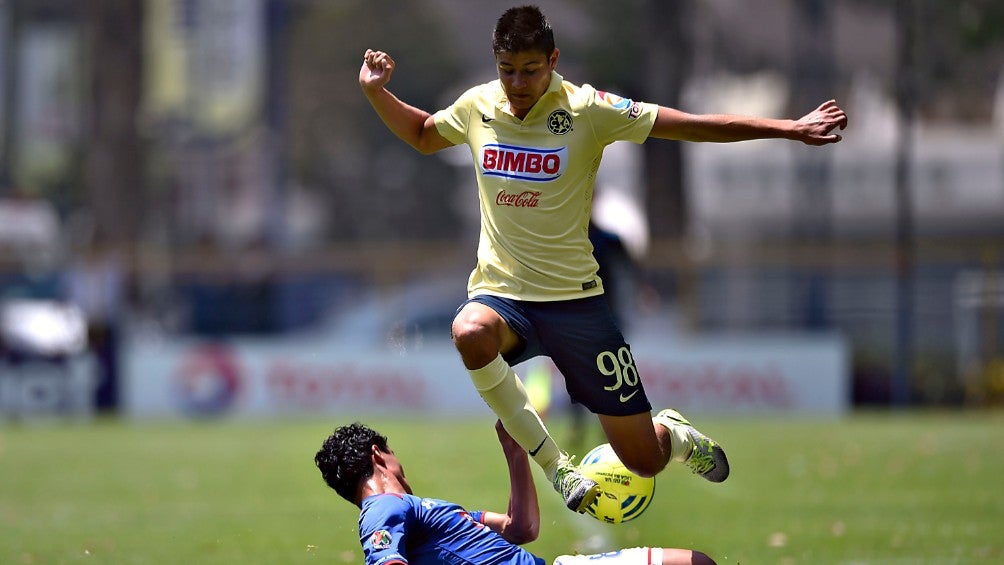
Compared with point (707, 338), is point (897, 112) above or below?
above

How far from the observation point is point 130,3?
3325 cm

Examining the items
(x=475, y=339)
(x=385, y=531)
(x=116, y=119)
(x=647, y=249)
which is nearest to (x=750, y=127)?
(x=475, y=339)

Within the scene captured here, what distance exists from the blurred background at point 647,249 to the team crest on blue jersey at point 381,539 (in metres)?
6.94

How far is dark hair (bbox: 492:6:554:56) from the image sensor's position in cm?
689

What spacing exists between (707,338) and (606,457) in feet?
56.5

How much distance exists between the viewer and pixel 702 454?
7766 millimetres

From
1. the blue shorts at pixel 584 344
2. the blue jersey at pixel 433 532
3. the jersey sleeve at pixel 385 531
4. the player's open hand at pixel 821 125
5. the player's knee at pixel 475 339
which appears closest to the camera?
the jersey sleeve at pixel 385 531

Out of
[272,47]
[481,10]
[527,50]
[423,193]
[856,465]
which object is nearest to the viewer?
[527,50]

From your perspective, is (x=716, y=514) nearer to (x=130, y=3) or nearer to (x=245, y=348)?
(x=245, y=348)

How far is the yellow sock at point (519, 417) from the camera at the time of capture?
7203mm

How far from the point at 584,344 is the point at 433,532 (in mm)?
1381

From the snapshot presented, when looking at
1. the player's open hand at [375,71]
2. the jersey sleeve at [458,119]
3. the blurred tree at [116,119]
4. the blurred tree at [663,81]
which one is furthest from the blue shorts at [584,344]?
the blurred tree at [116,119]

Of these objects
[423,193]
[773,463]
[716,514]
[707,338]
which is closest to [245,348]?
[707,338]

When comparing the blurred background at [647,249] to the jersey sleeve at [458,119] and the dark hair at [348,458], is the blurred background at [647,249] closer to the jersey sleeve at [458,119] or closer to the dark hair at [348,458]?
the jersey sleeve at [458,119]
